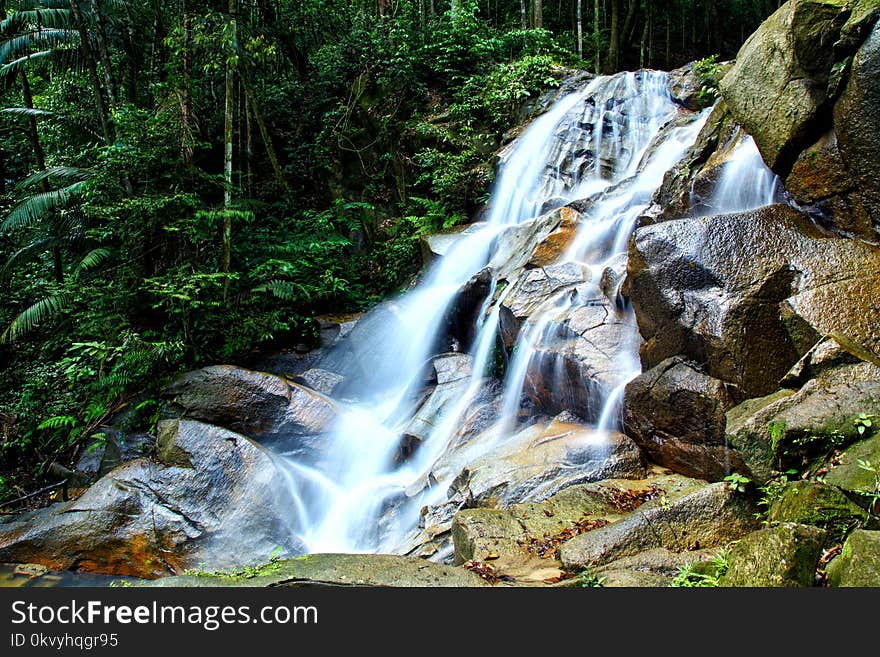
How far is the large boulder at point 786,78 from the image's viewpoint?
5.66m

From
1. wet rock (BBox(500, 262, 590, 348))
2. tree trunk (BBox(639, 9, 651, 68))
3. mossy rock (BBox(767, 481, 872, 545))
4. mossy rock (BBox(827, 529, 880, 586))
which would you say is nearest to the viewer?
mossy rock (BBox(827, 529, 880, 586))

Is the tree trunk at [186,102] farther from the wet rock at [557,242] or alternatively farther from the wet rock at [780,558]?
the wet rock at [780,558]

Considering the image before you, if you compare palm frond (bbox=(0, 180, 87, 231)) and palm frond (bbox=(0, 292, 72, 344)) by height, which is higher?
palm frond (bbox=(0, 180, 87, 231))

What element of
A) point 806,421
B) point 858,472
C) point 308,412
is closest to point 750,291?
point 806,421

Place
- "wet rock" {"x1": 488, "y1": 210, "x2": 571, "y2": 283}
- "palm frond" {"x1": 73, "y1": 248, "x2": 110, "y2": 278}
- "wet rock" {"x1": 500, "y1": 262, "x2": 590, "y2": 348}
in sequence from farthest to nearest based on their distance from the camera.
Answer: "palm frond" {"x1": 73, "y1": 248, "x2": 110, "y2": 278} < "wet rock" {"x1": 488, "y1": 210, "x2": 571, "y2": 283} < "wet rock" {"x1": 500, "y1": 262, "x2": 590, "y2": 348}

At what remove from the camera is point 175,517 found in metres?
7.11

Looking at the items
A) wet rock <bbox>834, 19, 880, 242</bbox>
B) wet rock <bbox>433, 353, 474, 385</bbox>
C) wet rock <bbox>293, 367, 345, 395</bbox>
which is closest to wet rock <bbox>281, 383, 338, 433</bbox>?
wet rock <bbox>293, 367, 345, 395</bbox>

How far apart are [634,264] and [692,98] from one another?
8.25m

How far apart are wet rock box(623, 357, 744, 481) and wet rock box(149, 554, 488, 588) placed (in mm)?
2580

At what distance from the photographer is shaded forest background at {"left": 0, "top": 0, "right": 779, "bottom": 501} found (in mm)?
9844

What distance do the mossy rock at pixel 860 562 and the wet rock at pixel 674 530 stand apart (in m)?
1.28

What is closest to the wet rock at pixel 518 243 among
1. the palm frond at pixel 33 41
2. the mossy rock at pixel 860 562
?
the mossy rock at pixel 860 562

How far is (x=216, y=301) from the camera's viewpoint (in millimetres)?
10555

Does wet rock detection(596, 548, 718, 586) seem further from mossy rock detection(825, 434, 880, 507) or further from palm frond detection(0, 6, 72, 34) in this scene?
palm frond detection(0, 6, 72, 34)
